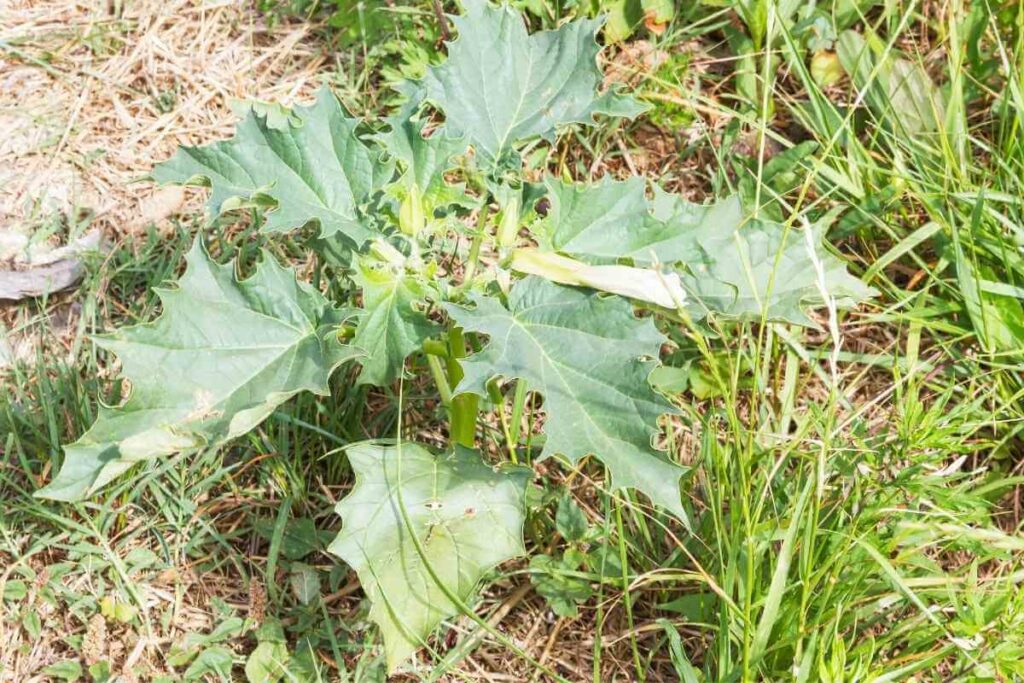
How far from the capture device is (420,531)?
5.73 ft

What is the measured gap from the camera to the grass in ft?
6.11

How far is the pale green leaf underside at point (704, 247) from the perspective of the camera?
1.77 metres

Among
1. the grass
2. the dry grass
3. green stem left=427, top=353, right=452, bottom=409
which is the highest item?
the dry grass

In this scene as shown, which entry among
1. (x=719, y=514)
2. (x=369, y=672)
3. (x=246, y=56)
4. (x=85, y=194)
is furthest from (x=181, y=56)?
(x=719, y=514)

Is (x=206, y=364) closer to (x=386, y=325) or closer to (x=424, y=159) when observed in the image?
(x=386, y=325)

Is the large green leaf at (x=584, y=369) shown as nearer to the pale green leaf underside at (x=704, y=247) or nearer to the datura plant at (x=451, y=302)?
the datura plant at (x=451, y=302)

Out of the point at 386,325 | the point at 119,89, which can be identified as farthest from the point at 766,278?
the point at 119,89

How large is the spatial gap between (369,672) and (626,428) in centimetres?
80

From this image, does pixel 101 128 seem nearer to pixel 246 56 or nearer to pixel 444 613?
pixel 246 56

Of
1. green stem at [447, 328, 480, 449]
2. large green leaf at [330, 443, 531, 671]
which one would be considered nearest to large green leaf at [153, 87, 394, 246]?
green stem at [447, 328, 480, 449]

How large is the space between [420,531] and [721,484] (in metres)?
0.54

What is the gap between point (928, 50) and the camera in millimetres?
2707

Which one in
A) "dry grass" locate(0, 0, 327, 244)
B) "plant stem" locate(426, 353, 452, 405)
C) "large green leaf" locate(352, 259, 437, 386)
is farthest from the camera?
"dry grass" locate(0, 0, 327, 244)

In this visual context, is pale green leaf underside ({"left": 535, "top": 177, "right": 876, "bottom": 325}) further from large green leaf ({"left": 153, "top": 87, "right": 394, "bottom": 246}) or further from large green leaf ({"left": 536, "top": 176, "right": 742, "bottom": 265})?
large green leaf ({"left": 153, "top": 87, "right": 394, "bottom": 246})
